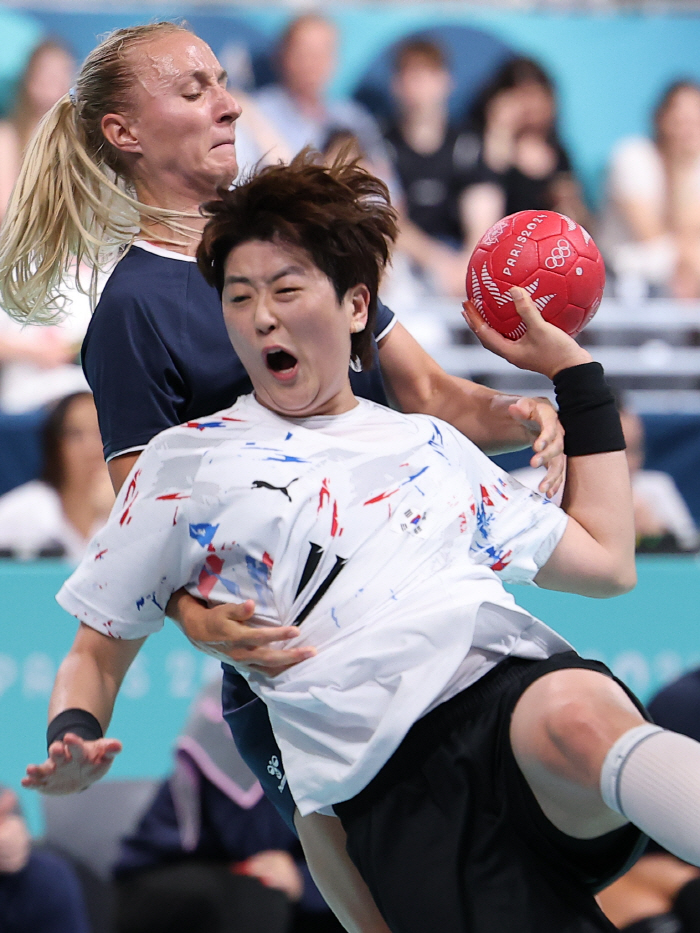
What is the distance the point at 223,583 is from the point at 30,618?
1997mm

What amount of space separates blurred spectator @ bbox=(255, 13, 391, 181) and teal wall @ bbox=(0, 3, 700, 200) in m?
0.15

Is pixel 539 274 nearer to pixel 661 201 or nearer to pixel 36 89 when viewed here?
pixel 36 89

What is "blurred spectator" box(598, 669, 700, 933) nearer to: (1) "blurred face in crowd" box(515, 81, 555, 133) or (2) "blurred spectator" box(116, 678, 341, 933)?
(2) "blurred spectator" box(116, 678, 341, 933)

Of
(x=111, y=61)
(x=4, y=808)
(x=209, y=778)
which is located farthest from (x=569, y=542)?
(x=4, y=808)

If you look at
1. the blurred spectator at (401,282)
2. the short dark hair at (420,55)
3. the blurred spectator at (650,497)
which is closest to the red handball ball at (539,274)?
the blurred spectator at (650,497)

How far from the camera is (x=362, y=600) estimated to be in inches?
65.2

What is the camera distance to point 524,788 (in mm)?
1604

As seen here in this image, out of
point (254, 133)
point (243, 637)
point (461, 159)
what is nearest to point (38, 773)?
point (243, 637)

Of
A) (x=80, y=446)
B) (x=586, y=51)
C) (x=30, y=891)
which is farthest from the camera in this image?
(x=586, y=51)

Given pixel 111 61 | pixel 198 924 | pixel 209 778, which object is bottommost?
pixel 198 924

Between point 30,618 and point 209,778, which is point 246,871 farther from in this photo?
point 30,618

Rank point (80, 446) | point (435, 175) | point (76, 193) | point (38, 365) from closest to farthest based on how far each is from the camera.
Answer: point (76, 193) < point (80, 446) < point (38, 365) < point (435, 175)

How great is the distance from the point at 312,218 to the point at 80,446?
2670 millimetres

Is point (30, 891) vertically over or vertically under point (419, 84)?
under
